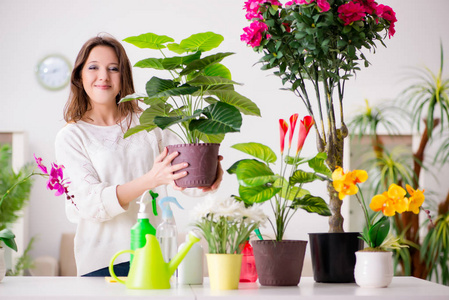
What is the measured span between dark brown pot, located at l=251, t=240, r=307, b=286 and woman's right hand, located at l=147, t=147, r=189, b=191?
0.31 meters

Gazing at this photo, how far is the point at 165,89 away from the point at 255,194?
0.40m

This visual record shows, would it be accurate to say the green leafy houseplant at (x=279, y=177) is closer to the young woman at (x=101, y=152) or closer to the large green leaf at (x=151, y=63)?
the large green leaf at (x=151, y=63)

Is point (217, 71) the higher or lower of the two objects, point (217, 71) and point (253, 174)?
the higher

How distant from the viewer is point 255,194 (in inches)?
60.5

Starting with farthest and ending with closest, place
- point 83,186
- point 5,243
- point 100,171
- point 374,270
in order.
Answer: point 100,171, point 83,186, point 5,243, point 374,270

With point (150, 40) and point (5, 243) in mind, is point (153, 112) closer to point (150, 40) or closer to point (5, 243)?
point (150, 40)

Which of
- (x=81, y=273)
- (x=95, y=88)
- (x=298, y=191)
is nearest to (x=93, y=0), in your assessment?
(x=95, y=88)

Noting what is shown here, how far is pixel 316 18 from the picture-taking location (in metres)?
1.73

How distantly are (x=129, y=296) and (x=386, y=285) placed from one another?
714 mm

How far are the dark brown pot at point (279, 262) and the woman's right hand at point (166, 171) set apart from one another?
0.31m

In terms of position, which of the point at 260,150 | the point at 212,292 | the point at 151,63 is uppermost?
the point at 151,63

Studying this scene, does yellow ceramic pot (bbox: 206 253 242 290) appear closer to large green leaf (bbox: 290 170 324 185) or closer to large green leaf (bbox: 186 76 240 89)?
large green leaf (bbox: 290 170 324 185)

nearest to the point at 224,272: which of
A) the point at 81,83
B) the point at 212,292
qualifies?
the point at 212,292

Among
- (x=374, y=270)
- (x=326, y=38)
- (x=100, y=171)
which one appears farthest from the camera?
(x=100, y=171)
